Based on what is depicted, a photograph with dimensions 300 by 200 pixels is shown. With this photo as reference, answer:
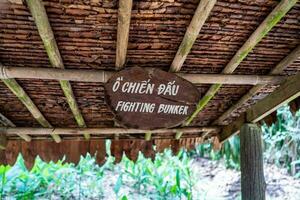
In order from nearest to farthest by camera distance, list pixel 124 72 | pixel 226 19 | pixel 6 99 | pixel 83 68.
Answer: pixel 226 19 → pixel 124 72 → pixel 83 68 → pixel 6 99

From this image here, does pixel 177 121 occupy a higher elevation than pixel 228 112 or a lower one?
lower

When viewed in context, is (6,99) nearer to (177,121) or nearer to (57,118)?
(57,118)

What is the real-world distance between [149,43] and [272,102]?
84 cm

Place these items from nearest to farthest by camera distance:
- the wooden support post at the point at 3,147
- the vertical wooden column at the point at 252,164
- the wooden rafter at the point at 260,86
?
the wooden rafter at the point at 260,86, the vertical wooden column at the point at 252,164, the wooden support post at the point at 3,147

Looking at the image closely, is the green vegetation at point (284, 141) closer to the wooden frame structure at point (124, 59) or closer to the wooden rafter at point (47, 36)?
the wooden frame structure at point (124, 59)

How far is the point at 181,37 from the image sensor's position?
1547 millimetres

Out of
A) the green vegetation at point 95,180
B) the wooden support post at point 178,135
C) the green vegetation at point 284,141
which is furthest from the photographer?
the green vegetation at point 284,141

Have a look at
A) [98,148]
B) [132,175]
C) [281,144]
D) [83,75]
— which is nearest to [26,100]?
[83,75]

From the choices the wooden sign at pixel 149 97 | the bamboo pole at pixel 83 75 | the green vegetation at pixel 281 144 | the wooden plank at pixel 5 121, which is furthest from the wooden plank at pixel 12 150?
the green vegetation at pixel 281 144

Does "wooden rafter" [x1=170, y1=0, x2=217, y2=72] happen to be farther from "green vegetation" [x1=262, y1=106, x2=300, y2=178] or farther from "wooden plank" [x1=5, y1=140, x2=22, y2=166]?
"green vegetation" [x1=262, y1=106, x2=300, y2=178]

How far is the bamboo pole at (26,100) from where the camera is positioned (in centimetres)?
184

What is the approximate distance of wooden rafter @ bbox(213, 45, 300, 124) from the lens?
1.76 metres

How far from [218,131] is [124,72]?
1604mm

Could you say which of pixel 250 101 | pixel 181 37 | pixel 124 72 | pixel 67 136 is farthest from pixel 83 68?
pixel 67 136
